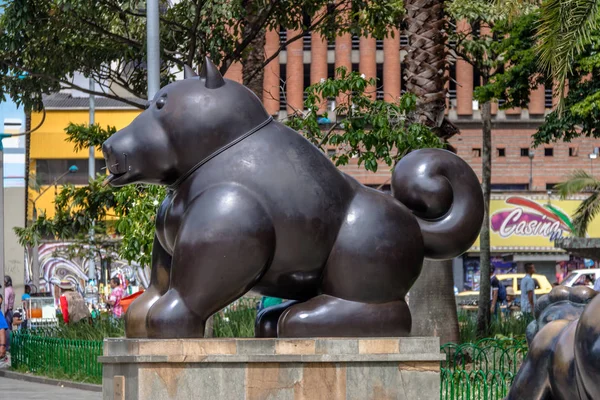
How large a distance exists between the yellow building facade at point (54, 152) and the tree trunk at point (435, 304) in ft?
114

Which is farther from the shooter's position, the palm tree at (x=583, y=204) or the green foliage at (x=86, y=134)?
the palm tree at (x=583, y=204)

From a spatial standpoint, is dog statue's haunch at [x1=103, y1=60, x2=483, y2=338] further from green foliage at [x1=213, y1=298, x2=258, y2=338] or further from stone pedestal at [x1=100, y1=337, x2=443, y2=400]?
green foliage at [x1=213, y1=298, x2=258, y2=338]

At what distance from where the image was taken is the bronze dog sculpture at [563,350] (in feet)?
11.2

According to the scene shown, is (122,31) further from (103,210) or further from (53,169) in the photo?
(53,169)

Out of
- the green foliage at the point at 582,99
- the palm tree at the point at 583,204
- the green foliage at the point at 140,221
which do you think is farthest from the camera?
the palm tree at the point at 583,204

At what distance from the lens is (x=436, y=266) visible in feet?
50.3

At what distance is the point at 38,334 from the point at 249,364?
557 inches

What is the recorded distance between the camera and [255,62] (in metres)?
18.9

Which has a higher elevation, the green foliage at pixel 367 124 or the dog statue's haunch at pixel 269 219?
the green foliage at pixel 367 124

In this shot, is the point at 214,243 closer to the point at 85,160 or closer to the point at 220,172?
the point at 220,172

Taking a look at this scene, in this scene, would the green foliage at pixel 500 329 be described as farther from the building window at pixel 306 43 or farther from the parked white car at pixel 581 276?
the building window at pixel 306 43

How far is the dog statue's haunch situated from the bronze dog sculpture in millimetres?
2059

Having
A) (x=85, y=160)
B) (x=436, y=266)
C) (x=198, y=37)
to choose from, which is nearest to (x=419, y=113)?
(x=436, y=266)

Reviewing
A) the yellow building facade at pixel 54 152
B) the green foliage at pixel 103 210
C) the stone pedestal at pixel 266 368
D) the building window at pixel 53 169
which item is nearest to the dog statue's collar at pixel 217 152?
the stone pedestal at pixel 266 368
